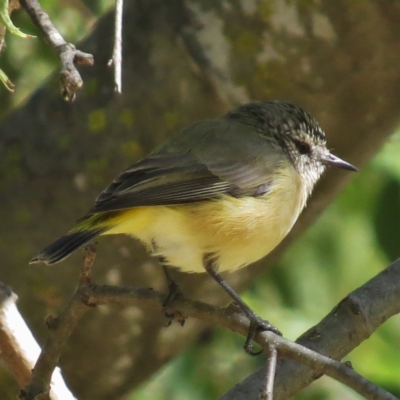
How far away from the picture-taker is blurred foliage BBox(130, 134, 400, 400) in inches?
153

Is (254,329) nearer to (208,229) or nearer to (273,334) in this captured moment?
(273,334)

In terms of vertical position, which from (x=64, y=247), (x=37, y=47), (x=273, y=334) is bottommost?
(x=273, y=334)

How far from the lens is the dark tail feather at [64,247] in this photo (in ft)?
8.92

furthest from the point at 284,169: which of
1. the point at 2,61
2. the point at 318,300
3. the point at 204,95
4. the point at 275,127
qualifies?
the point at 2,61

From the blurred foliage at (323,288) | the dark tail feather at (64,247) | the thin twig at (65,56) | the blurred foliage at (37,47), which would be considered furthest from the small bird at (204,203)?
the blurred foliage at (37,47)

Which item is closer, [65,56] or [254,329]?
[65,56]

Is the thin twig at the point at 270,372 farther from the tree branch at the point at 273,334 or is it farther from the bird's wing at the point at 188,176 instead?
the bird's wing at the point at 188,176

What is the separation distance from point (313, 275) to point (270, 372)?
2.20m

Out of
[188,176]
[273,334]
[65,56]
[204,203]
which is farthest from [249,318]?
[65,56]

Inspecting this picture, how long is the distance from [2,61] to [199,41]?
1265 millimetres

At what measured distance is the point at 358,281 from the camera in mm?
4262

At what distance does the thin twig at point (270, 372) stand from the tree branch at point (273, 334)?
0.06 ft

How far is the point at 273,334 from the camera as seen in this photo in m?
2.24

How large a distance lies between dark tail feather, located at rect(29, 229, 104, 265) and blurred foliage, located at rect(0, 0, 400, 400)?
956 millimetres
